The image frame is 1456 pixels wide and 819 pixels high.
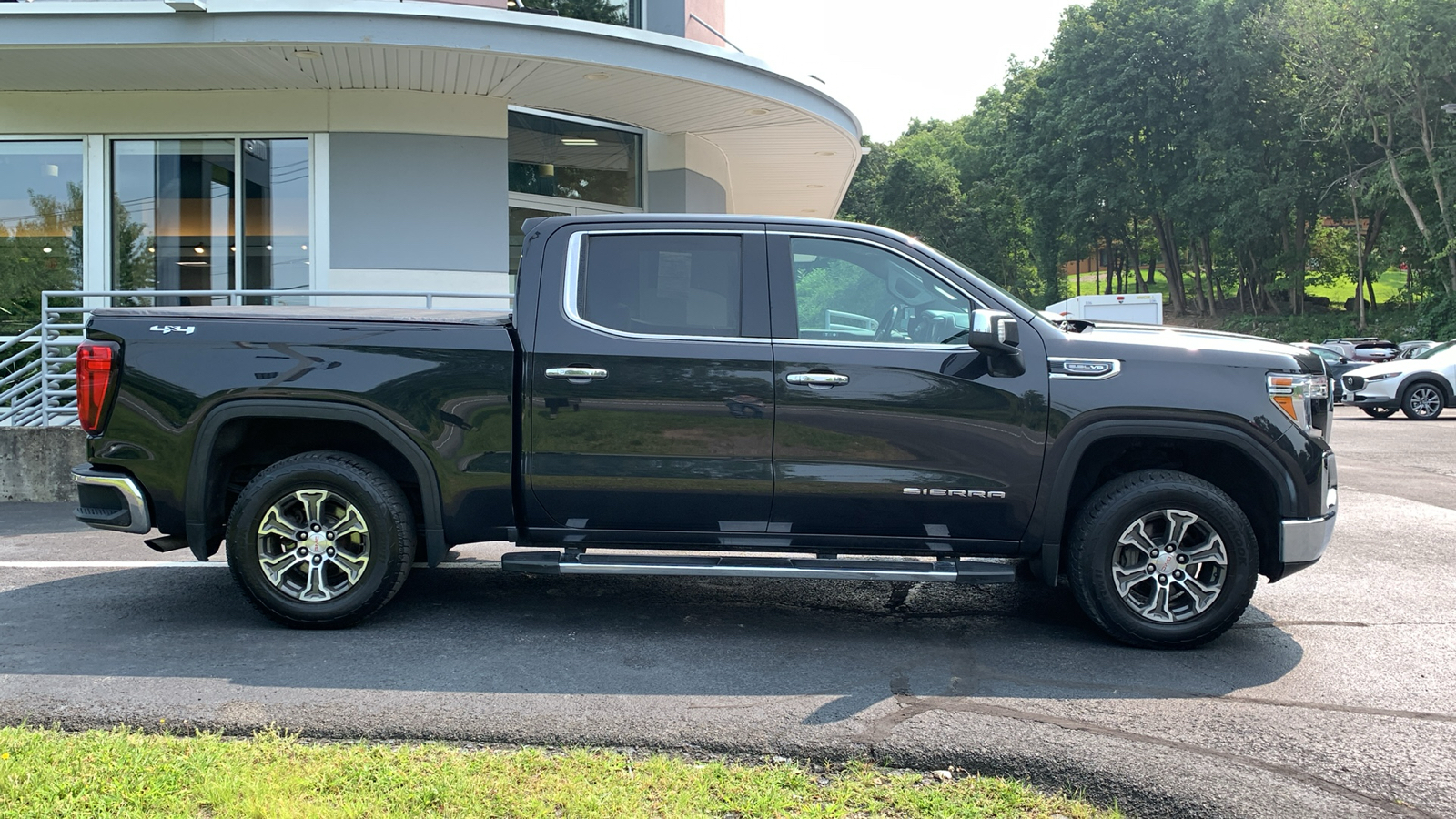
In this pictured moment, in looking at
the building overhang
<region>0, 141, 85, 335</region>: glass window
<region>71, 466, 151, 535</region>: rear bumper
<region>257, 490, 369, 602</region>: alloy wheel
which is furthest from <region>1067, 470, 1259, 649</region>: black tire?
<region>0, 141, 85, 335</region>: glass window

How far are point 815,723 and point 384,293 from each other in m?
7.27

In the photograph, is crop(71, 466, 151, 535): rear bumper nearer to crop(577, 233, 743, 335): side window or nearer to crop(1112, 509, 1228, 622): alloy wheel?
crop(577, 233, 743, 335): side window

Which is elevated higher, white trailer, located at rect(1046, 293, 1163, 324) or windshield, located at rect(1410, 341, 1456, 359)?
white trailer, located at rect(1046, 293, 1163, 324)

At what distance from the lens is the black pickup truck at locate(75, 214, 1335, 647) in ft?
16.3

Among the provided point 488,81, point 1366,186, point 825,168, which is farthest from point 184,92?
point 1366,186

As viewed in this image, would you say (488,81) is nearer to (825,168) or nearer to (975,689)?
(825,168)

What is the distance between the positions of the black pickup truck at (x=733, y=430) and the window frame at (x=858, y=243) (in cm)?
1

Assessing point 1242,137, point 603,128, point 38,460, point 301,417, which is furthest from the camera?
point 1242,137

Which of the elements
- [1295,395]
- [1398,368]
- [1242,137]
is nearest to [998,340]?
[1295,395]

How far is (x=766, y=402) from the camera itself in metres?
5.02

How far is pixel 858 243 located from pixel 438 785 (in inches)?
124

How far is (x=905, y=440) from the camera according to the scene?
499cm

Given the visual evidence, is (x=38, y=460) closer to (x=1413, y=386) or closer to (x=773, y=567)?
(x=773, y=567)

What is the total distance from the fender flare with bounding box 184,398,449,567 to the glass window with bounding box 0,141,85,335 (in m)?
9.26
